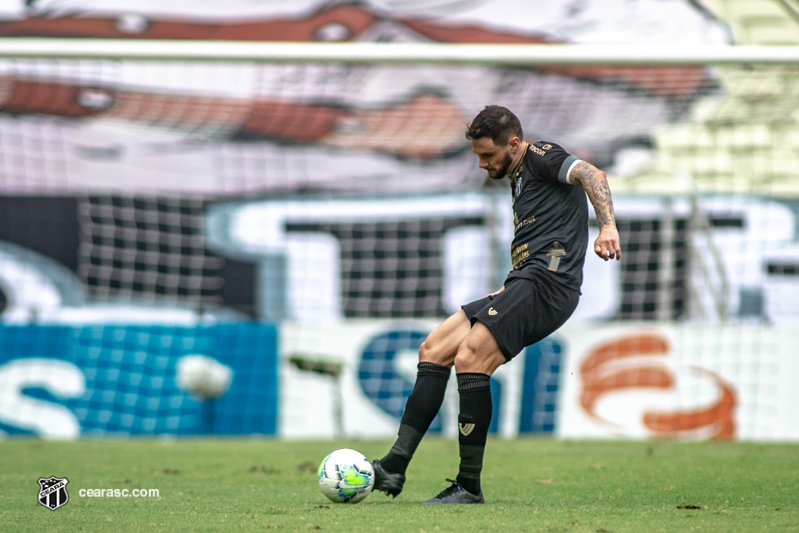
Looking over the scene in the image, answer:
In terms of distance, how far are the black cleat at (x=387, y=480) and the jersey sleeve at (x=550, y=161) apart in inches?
55.7

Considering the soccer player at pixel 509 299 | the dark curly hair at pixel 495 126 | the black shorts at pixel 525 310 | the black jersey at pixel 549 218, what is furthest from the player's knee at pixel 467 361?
the dark curly hair at pixel 495 126

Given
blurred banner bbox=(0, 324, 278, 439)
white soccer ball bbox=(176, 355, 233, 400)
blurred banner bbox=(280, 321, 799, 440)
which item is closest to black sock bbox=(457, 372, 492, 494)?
blurred banner bbox=(280, 321, 799, 440)

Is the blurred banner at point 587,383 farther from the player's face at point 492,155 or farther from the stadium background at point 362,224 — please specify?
the player's face at point 492,155

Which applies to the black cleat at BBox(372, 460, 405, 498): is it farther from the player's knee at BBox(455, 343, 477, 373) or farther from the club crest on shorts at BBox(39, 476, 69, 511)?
the club crest on shorts at BBox(39, 476, 69, 511)

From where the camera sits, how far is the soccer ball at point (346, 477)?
3.77 m

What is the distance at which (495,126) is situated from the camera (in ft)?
12.8

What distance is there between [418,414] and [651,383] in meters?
4.65

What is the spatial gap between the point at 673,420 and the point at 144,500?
531cm

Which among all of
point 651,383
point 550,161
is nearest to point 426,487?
point 550,161

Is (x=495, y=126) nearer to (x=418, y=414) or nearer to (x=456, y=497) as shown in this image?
(x=418, y=414)

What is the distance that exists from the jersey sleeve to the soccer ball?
1.42 metres

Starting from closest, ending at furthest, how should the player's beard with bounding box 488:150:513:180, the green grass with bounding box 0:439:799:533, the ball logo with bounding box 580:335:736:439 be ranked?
the green grass with bounding box 0:439:799:533 < the player's beard with bounding box 488:150:513:180 < the ball logo with bounding box 580:335:736:439

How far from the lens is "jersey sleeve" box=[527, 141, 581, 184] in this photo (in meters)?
3.83

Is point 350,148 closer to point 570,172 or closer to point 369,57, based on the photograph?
point 369,57
